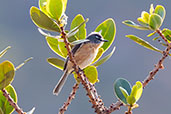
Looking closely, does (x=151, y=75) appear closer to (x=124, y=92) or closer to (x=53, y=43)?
(x=124, y=92)

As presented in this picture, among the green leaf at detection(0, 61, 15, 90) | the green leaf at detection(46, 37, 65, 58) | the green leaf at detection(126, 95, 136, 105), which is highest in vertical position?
the green leaf at detection(46, 37, 65, 58)

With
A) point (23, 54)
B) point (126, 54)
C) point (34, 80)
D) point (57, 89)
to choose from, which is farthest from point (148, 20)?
point (23, 54)

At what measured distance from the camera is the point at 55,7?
0.98 metres

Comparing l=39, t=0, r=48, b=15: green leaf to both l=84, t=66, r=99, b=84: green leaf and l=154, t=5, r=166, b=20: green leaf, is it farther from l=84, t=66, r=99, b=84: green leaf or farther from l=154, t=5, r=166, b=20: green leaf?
l=154, t=5, r=166, b=20: green leaf

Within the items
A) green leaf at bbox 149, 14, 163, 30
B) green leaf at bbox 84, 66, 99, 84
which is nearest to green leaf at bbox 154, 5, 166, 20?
green leaf at bbox 149, 14, 163, 30

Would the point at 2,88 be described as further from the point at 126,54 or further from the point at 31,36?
the point at 31,36

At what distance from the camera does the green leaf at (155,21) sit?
3.44 feet

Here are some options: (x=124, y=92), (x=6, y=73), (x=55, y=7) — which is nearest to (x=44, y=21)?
(x=55, y=7)

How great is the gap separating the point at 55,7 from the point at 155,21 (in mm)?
274

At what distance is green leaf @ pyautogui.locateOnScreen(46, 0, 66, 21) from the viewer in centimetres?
98

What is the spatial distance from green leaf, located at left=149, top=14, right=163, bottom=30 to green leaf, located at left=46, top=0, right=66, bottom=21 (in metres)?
0.24

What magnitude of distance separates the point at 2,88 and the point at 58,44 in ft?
0.83

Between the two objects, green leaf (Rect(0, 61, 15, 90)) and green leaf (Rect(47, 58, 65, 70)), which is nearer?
green leaf (Rect(0, 61, 15, 90))

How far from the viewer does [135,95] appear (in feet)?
2.99
